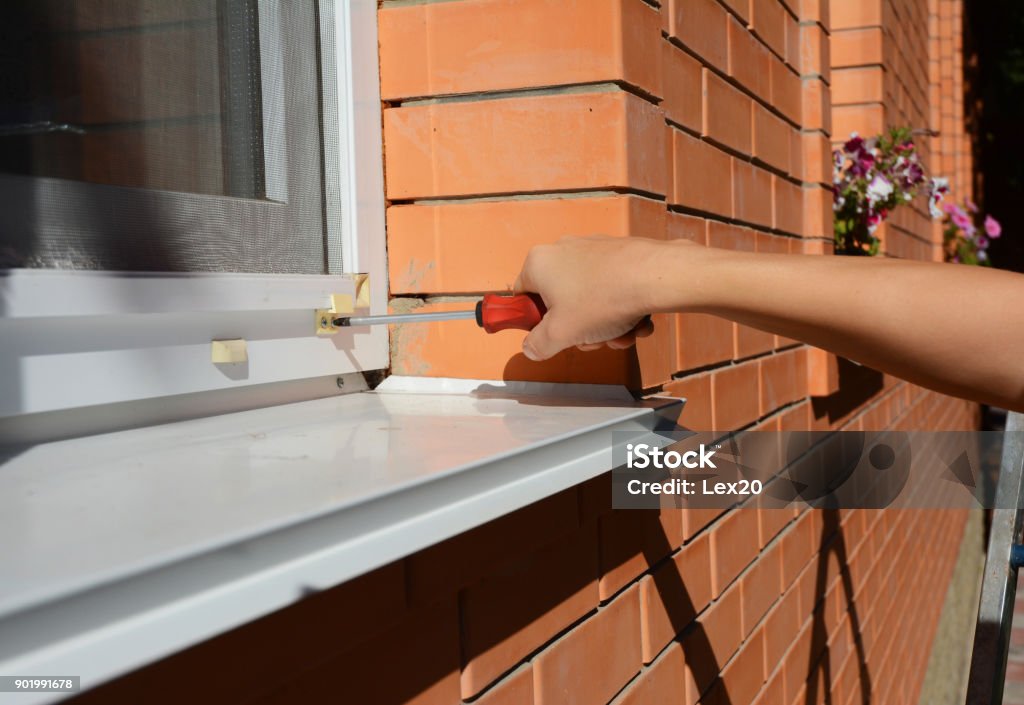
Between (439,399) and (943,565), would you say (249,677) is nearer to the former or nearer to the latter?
(439,399)

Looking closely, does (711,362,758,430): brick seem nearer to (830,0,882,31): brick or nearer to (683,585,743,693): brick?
Answer: (683,585,743,693): brick

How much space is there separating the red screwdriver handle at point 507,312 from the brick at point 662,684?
0.50 meters

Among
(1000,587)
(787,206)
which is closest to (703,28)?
(787,206)

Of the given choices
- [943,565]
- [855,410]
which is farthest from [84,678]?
[943,565]

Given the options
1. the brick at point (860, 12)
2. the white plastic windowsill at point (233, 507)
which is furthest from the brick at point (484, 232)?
the brick at point (860, 12)

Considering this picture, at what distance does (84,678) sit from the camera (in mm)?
453

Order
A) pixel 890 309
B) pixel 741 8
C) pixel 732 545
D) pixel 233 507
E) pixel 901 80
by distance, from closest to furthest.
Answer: pixel 233 507 → pixel 890 309 → pixel 732 545 → pixel 741 8 → pixel 901 80

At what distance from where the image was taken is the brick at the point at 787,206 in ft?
7.01

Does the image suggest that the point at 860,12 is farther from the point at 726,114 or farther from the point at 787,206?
the point at 726,114

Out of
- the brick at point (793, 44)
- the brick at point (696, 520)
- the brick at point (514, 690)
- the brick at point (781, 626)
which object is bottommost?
the brick at point (781, 626)

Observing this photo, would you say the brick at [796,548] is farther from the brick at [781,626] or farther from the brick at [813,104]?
the brick at [813,104]

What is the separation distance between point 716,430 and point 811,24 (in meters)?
1.28

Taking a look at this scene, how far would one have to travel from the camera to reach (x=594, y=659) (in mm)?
1170

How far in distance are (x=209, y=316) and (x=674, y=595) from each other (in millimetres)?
795
